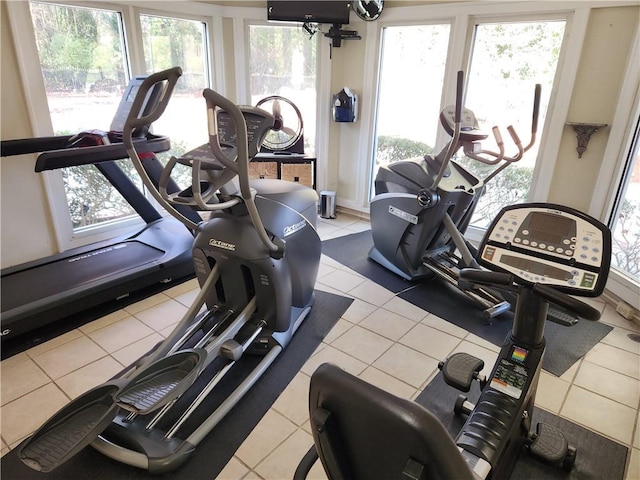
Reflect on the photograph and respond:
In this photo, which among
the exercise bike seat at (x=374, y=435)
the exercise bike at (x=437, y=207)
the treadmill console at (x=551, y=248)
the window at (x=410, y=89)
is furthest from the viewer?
the window at (x=410, y=89)

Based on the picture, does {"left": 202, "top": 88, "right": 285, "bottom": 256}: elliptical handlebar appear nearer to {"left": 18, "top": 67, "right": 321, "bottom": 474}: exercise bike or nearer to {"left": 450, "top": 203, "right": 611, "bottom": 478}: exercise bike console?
{"left": 18, "top": 67, "right": 321, "bottom": 474}: exercise bike

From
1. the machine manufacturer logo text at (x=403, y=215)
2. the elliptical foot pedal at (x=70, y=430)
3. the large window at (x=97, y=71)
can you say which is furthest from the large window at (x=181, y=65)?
the elliptical foot pedal at (x=70, y=430)

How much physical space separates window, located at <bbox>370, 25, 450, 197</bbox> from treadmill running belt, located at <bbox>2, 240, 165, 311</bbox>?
295 centimetres

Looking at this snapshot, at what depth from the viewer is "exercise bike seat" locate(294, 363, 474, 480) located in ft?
2.54

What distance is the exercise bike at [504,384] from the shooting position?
0.87 metres

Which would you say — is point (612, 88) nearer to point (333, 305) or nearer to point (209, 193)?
point (333, 305)

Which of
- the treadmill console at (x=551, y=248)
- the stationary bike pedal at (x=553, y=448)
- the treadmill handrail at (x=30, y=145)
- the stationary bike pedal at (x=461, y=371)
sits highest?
the treadmill handrail at (x=30, y=145)

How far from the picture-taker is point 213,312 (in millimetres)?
2500

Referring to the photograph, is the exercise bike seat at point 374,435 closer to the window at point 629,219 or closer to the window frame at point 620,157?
the window frame at point 620,157

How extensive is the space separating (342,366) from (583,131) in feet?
9.41

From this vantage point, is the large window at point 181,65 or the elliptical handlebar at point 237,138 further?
the large window at point 181,65

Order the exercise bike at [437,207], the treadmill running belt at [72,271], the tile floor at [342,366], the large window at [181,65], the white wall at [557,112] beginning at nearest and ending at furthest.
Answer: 1. the tile floor at [342,366]
2. the treadmill running belt at [72,271]
3. the exercise bike at [437,207]
4. the white wall at [557,112]
5. the large window at [181,65]

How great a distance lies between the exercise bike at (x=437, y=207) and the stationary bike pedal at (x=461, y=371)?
3.92 feet

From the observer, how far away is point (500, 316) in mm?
3041
